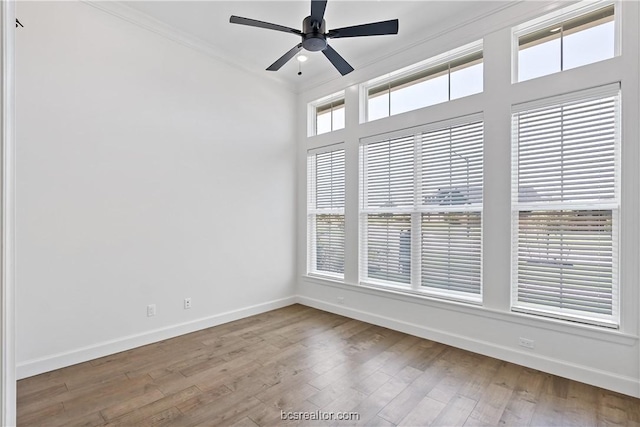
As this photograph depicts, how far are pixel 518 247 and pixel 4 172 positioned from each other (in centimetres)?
355

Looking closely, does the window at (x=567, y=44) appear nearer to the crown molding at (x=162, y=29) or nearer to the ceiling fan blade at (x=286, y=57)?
the ceiling fan blade at (x=286, y=57)

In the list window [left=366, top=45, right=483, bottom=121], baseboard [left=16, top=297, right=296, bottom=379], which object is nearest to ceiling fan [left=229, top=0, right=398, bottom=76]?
window [left=366, top=45, right=483, bottom=121]

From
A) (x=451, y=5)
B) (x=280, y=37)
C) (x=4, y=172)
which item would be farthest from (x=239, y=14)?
(x=4, y=172)

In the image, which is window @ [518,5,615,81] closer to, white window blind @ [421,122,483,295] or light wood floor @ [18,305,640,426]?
white window blind @ [421,122,483,295]

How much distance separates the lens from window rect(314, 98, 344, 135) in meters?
4.59

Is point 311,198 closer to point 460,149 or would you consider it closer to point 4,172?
point 460,149

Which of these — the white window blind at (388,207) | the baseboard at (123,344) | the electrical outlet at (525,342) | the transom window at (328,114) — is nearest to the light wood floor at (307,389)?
the baseboard at (123,344)

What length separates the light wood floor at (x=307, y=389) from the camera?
211cm

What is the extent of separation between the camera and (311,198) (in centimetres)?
489

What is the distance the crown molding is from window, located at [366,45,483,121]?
1.74 m

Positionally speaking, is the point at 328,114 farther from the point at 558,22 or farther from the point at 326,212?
the point at 558,22

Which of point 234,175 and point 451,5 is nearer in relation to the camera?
point 451,5

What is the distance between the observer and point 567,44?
277 centimetres

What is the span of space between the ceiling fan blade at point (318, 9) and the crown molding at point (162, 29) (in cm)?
190
